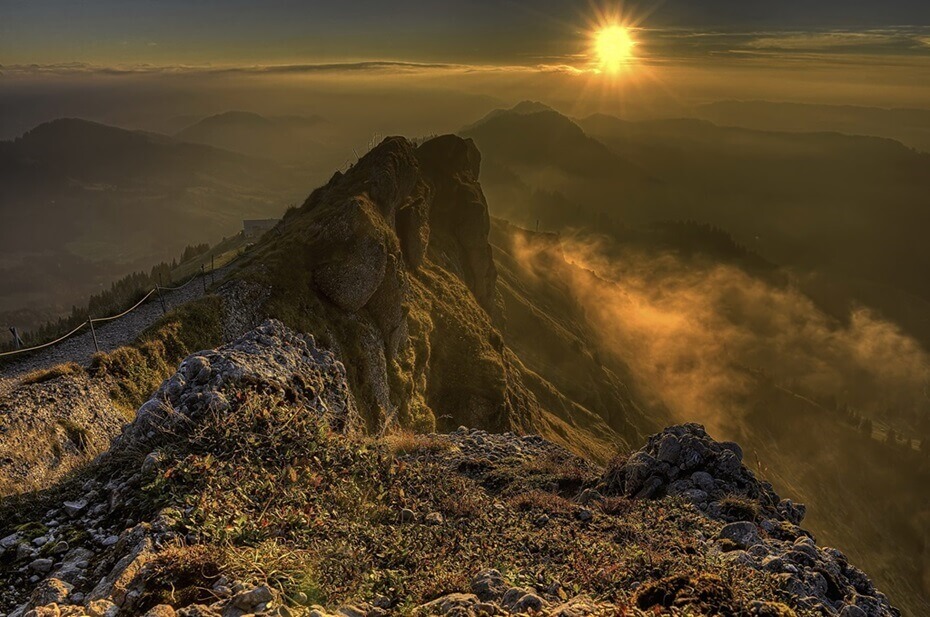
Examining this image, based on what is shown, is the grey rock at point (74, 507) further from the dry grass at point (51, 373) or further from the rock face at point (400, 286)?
the rock face at point (400, 286)

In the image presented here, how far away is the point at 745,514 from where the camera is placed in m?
15.1

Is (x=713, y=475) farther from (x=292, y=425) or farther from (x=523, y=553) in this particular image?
(x=292, y=425)

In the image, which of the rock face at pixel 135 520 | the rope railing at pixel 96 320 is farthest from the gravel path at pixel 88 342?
the rock face at pixel 135 520

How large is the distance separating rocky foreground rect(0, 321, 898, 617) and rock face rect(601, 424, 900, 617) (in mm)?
67

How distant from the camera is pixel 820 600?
10047 millimetres

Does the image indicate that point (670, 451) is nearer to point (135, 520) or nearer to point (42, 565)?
point (135, 520)

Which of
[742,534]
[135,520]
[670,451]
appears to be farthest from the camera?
[670,451]

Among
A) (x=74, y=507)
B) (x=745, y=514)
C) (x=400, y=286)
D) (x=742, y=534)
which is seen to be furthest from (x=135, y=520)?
(x=400, y=286)

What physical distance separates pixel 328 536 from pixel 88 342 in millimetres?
28059

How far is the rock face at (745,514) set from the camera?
10.9 m

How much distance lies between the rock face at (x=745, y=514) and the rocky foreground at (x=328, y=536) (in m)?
0.07

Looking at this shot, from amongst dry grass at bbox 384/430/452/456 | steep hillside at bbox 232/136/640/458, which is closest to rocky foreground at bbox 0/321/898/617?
dry grass at bbox 384/430/452/456

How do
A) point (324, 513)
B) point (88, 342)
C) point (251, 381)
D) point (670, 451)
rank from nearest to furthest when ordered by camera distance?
point (324, 513), point (251, 381), point (670, 451), point (88, 342)

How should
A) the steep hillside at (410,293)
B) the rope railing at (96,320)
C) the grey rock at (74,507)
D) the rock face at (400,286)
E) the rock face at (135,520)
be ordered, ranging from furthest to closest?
1. the steep hillside at (410,293)
2. the rock face at (400,286)
3. the rope railing at (96,320)
4. the grey rock at (74,507)
5. the rock face at (135,520)
